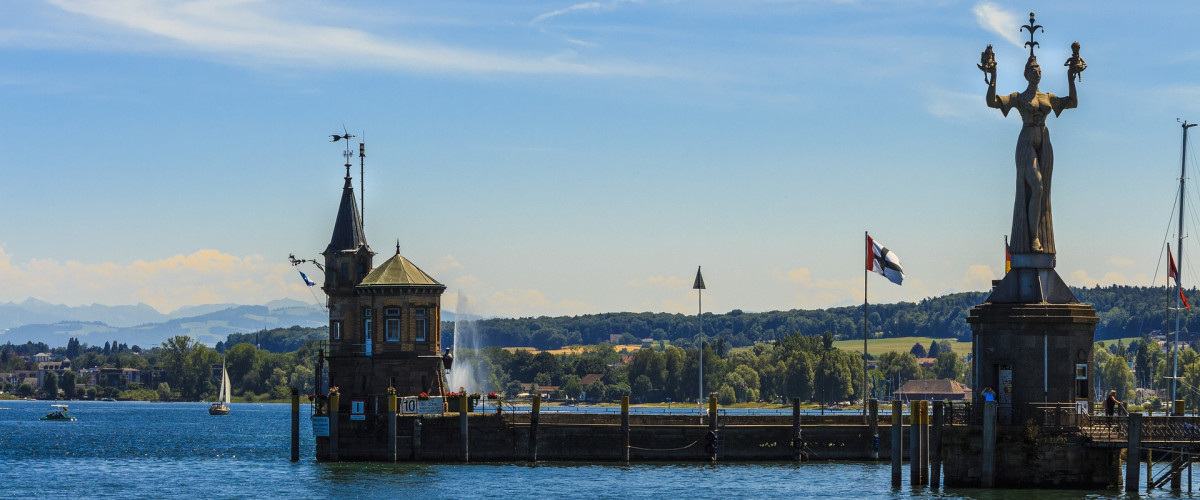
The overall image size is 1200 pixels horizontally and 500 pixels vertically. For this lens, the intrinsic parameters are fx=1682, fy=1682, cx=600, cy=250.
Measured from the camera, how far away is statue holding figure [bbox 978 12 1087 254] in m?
60.2

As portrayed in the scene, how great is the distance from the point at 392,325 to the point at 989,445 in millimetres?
36935

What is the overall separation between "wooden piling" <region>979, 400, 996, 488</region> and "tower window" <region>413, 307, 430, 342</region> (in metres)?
35.3

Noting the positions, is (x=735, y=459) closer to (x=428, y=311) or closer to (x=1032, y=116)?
(x=428, y=311)

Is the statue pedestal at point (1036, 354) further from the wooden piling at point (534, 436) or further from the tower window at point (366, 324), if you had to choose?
the tower window at point (366, 324)

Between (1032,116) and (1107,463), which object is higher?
(1032,116)

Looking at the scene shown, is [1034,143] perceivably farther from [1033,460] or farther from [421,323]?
[421,323]

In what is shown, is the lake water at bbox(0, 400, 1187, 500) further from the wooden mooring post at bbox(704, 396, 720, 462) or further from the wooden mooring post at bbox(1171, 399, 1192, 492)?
the wooden mooring post at bbox(1171, 399, 1192, 492)

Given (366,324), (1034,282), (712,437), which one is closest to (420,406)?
(366,324)

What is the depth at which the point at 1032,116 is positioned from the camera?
198 feet

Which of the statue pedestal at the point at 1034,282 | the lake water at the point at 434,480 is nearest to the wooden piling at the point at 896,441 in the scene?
the lake water at the point at 434,480

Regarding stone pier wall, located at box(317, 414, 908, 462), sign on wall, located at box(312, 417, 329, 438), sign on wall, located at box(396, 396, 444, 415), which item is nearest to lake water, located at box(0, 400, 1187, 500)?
stone pier wall, located at box(317, 414, 908, 462)

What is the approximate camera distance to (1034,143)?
198ft

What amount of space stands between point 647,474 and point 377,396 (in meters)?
15.5

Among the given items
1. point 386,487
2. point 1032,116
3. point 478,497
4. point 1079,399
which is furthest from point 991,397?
point 386,487
